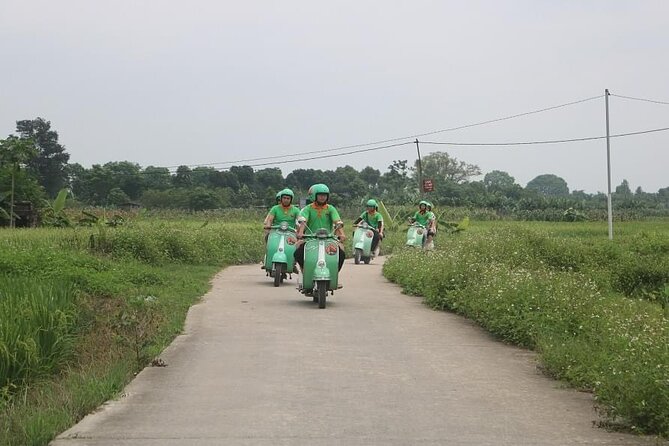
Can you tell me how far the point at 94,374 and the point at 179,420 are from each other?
1.80 meters

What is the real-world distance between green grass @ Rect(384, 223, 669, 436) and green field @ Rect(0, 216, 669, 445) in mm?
16

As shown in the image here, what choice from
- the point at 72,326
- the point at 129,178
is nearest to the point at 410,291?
the point at 72,326

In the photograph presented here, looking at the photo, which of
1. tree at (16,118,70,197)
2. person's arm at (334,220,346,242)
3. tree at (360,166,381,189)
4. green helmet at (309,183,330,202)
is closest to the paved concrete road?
person's arm at (334,220,346,242)

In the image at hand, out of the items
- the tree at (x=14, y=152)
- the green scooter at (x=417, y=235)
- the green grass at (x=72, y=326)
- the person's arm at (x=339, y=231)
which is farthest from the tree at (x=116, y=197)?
the person's arm at (x=339, y=231)

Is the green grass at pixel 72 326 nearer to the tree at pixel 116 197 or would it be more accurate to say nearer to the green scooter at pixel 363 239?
the green scooter at pixel 363 239

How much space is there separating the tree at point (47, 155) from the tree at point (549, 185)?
267 feet

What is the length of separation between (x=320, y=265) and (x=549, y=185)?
380 ft

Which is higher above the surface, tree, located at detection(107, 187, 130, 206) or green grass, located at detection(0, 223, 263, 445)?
tree, located at detection(107, 187, 130, 206)

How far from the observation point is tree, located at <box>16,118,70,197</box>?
166 ft

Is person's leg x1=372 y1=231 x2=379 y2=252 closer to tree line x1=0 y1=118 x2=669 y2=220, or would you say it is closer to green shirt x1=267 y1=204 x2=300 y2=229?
green shirt x1=267 y1=204 x2=300 y2=229

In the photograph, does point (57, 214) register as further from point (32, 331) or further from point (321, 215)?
point (32, 331)

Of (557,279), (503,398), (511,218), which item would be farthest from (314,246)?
(511,218)

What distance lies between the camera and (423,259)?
15.2 m

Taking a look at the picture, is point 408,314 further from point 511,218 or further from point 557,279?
point 511,218
